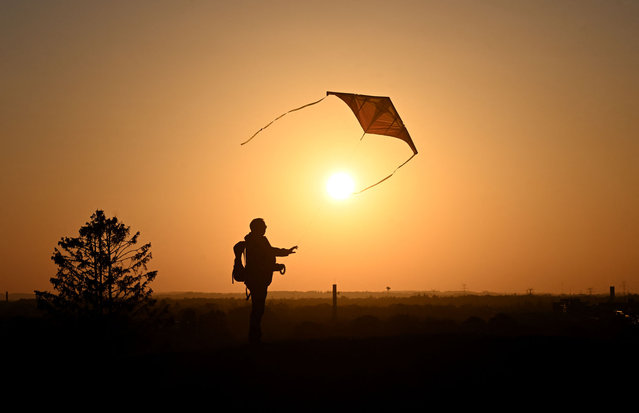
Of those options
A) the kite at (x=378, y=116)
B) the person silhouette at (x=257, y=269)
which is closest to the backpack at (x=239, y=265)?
the person silhouette at (x=257, y=269)

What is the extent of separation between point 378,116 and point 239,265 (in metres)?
7.79

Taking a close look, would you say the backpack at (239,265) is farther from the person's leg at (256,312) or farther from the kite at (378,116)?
the kite at (378,116)

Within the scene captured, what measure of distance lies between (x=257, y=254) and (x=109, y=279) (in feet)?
64.2

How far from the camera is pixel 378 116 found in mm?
22219

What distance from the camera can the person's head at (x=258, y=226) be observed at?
16.8m

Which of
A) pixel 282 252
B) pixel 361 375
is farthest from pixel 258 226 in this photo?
pixel 361 375

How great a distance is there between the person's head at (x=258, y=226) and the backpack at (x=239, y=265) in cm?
41

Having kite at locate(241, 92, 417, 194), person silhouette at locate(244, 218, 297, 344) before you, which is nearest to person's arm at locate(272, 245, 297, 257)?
person silhouette at locate(244, 218, 297, 344)

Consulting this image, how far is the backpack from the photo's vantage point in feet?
55.0

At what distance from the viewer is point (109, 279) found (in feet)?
112

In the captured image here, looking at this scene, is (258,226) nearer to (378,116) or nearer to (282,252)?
(282,252)

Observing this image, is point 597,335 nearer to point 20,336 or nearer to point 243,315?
point 20,336

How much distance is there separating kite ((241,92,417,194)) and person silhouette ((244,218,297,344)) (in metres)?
6.29

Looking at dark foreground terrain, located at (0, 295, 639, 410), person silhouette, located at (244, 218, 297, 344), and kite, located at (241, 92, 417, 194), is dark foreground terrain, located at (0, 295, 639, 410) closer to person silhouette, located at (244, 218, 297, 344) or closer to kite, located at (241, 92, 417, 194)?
person silhouette, located at (244, 218, 297, 344)
